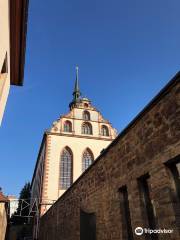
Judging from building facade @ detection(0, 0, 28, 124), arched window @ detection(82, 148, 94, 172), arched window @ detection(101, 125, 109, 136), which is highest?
arched window @ detection(101, 125, 109, 136)

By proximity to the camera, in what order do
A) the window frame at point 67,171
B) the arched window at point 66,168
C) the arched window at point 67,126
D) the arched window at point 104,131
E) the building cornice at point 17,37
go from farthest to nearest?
the arched window at point 104,131, the arched window at point 67,126, the arched window at point 66,168, the window frame at point 67,171, the building cornice at point 17,37

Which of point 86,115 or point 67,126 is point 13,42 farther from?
point 86,115

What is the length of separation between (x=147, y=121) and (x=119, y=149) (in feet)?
5.01

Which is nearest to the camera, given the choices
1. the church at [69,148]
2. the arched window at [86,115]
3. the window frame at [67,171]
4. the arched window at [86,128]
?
the church at [69,148]

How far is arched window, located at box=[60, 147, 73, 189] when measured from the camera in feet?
76.6

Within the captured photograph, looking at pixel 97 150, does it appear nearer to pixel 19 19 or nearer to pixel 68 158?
pixel 68 158

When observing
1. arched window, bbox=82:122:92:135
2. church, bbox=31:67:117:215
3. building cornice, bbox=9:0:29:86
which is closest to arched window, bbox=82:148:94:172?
church, bbox=31:67:117:215

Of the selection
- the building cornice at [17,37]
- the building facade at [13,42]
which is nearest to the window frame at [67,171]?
the building cornice at [17,37]

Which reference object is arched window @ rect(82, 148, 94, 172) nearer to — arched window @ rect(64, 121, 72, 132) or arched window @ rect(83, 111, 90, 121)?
arched window @ rect(64, 121, 72, 132)

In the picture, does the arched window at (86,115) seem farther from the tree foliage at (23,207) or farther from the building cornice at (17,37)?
the building cornice at (17,37)

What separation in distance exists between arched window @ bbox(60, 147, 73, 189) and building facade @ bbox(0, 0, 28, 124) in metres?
17.3

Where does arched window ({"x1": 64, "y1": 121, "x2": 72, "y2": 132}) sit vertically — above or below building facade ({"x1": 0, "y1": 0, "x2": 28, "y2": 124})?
above

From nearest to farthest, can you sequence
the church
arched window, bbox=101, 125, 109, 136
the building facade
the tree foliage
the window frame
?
the building facade → the church → the window frame → arched window, bbox=101, 125, 109, 136 → the tree foliage

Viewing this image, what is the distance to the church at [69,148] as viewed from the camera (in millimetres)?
22812
